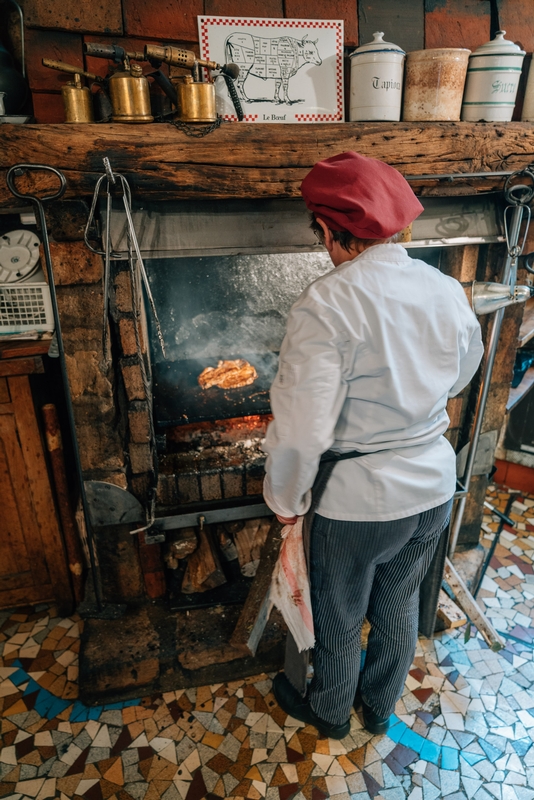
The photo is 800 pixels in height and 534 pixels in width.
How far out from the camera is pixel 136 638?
8.00ft

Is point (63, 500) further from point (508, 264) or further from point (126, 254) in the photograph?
point (508, 264)

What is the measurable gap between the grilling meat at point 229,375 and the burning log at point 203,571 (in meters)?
0.76

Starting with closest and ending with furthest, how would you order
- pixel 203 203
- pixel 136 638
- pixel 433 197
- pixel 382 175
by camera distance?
pixel 382 175, pixel 203 203, pixel 433 197, pixel 136 638

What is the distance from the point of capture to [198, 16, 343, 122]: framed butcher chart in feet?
6.36

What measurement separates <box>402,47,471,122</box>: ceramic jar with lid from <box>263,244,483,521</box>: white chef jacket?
87 centimetres

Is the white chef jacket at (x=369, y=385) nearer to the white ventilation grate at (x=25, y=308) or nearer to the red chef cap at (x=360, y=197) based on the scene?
the red chef cap at (x=360, y=197)

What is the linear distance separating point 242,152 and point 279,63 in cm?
43

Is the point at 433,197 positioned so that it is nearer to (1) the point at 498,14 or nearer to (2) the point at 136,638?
(1) the point at 498,14


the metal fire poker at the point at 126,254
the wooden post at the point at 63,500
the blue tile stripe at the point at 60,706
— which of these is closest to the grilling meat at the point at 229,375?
the metal fire poker at the point at 126,254

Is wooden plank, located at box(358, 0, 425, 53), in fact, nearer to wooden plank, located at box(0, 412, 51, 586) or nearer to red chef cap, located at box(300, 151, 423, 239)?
red chef cap, located at box(300, 151, 423, 239)

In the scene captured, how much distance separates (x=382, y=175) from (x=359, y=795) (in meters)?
2.13

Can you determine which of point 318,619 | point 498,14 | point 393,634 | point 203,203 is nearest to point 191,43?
point 203,203

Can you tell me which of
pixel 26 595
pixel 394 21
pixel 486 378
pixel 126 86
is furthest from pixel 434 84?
pixel 26 595

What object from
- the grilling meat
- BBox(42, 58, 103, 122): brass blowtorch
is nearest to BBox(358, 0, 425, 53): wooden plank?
BBox(42, 58, 103, 122): brass blowtorch
